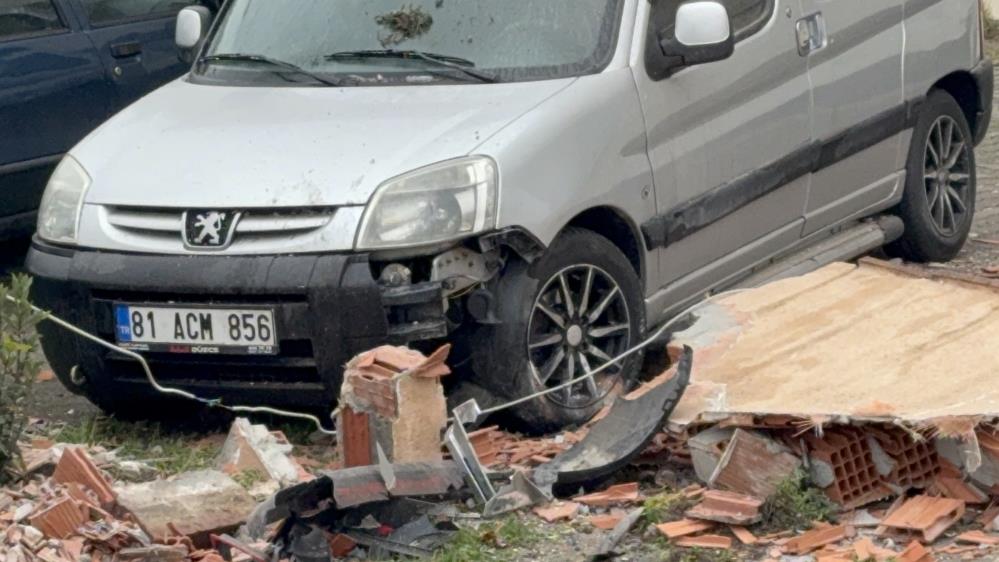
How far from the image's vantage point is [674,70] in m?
6.44

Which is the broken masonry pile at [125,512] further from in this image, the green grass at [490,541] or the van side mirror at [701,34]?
the van side mirror at [701,34]

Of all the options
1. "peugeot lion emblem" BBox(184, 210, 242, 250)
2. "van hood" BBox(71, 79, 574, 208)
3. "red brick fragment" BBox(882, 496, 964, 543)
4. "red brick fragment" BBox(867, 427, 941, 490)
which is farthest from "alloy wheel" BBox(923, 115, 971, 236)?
"peugeot lion emblem" BBox(184, 210, 242, 250)

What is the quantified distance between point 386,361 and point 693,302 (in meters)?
1.72

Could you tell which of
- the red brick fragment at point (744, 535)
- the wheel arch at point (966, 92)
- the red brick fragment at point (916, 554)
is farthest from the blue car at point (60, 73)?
the red brick fragment at point (916, 554)

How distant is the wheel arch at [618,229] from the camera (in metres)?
6.16

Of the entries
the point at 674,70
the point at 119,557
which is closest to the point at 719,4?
the point at 674,70

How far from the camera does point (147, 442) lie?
6.29m

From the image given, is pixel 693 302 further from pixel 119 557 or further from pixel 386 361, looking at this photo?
pixel 119 557

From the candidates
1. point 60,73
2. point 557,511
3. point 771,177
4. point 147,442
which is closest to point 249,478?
point 147,442

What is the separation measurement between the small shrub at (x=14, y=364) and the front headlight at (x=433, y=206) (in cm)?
101

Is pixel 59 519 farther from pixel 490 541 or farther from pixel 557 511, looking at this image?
pixel 557 511

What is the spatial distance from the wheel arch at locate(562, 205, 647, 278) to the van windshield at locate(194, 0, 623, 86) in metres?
0.49

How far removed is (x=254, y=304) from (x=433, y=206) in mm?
640

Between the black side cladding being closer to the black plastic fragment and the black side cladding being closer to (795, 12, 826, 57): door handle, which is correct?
(795, 12, 826, 57): door handle
